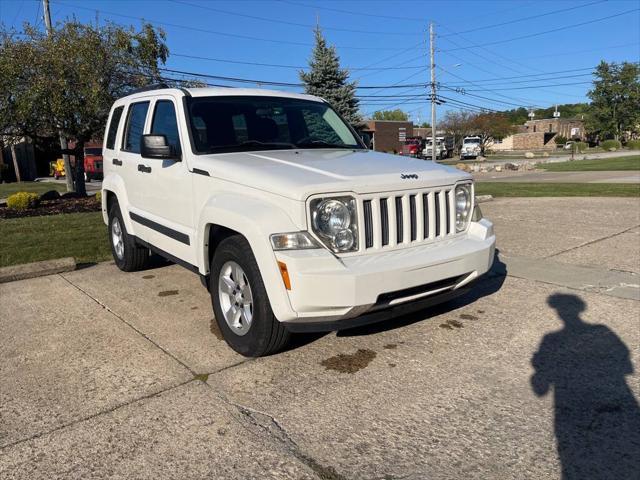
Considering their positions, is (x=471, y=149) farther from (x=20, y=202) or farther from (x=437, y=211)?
(x=437, y=211)

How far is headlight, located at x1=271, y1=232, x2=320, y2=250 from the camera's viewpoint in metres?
3.15

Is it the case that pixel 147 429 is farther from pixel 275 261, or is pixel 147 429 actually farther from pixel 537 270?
pixel 537 270

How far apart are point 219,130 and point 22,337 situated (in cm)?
231

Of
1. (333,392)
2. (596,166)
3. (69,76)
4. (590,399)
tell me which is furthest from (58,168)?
(590,399)

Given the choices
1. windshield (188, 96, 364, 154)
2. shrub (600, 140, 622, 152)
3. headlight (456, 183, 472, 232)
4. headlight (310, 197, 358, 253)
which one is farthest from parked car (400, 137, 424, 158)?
headlight (310, 197, 358, 253)

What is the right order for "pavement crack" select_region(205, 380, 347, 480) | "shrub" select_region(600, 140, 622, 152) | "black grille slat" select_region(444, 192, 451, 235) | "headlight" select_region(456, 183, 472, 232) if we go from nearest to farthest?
"pavement crack" select_region(205, 380, 347, 480) → "black grille slat" select_region(444, 192, 451, 235) → "headlight" select_region(456, 183, 472, 232) → "shrub" select_region(600, 140, 622, 152)

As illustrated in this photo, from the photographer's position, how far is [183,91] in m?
4.61

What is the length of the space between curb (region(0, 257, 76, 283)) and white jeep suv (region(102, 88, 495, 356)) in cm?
181

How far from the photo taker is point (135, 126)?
5.53 m

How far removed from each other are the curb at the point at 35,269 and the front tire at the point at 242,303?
127 inches

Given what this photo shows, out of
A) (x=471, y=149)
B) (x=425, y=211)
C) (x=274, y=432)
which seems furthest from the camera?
(x=471, y=149)

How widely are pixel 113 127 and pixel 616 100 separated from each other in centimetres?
9322

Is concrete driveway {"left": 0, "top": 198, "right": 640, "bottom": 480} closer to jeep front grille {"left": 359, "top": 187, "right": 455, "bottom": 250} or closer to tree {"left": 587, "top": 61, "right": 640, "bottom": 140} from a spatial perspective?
jeep front grille {"left": 359, "top": 187, "right": 455, "bottom": 250}

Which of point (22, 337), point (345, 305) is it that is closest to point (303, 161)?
point (345, 305)
